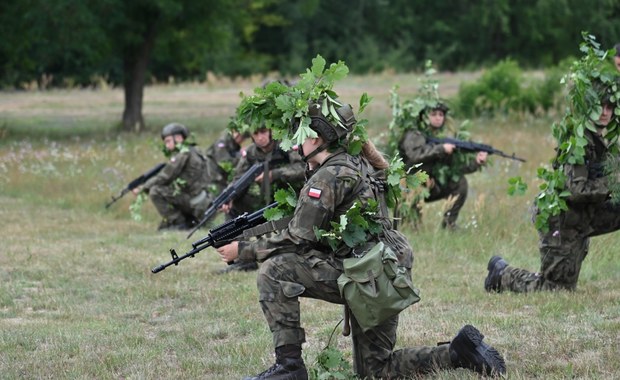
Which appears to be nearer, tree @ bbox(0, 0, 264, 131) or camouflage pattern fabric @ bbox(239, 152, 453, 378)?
camouflage pattern fabric @ bbox(239, 152, 453, 378)

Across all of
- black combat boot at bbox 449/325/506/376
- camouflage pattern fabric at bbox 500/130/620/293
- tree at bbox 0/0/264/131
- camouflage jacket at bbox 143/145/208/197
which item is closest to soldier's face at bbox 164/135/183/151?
camouflage jacket at bbox 143/145/208/197

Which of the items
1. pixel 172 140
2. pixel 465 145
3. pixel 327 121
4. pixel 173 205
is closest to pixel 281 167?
pixel 465 145

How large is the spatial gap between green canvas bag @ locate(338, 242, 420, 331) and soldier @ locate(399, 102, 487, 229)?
23.5 feet

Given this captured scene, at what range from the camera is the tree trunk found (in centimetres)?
3122

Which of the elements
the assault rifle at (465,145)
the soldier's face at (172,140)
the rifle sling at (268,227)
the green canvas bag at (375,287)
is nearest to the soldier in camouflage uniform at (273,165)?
the assault rifle at (465,145)

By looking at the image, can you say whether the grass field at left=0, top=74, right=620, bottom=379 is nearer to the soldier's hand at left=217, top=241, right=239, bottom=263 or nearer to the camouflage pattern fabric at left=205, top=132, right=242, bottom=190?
the soldier's hand at left=217, top=241, right=239, bottom=263

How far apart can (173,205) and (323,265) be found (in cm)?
929

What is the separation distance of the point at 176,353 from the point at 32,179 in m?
13.0

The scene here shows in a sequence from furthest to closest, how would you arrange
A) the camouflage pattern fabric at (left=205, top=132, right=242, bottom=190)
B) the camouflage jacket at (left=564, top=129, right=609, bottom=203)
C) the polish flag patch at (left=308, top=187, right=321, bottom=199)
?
the camouflage pattern fabric at (left=205, top=132, right=242, bottom=190) < the camouflage jacket at (left=564, top=129, right=609, bottom=203) < the polish flag patch at (left=308, top=187, right=321, bottom=199)

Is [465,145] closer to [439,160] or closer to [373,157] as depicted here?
[439,160]

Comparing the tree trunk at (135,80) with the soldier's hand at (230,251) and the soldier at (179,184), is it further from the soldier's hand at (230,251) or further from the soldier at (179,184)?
the soldier's hand at (230,251)

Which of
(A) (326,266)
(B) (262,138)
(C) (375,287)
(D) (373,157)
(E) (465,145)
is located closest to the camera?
(C) (375,287)

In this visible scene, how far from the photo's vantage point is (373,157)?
23.2 feet

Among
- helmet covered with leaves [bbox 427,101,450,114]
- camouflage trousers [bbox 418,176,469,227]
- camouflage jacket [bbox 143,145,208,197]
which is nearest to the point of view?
helmet covered with leaves [bbox 427,101,450,114]
